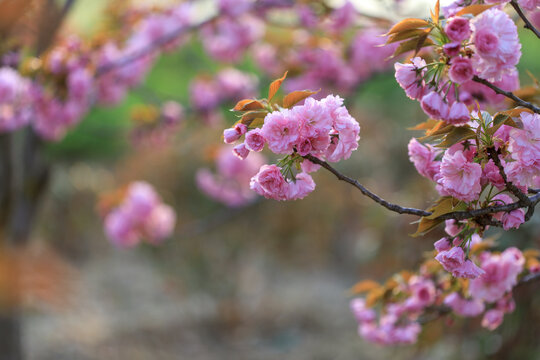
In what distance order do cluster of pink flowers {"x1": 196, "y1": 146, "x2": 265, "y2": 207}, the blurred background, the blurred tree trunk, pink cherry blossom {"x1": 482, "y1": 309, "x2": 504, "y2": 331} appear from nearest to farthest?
pink cherry blossom {"x1": 482, "y1": 309, "x2": 504, "y2": 331} < the blurred tree trunk < cluster of pink flowers {"x1": 196, "y1": 146, "x2": 265, "y2": 207} < the blurred background

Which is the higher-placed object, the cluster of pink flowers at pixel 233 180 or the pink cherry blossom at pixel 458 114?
the pink cherry blossom at pixel 458 114

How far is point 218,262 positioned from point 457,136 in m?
4.80

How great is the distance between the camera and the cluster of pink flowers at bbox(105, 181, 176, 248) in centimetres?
297

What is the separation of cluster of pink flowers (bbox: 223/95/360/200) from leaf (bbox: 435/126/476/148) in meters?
0.14

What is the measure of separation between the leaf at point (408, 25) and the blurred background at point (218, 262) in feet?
6.29

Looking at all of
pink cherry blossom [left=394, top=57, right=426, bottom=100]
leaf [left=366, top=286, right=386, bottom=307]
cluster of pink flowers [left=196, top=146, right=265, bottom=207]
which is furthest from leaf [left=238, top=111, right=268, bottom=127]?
cluster of pink flowers [left=196, top=146, right=265, bottom=207]

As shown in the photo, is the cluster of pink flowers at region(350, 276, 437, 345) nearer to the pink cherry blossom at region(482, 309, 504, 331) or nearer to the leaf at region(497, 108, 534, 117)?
the pink cherry blossom at region(482, 309, 504, 331)

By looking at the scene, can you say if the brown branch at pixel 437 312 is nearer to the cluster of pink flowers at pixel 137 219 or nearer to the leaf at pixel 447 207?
the leaf at pixel 447 207

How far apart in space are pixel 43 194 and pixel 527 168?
2.55 metres

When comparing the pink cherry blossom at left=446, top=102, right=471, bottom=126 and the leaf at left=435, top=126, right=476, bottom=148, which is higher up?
the pink cherry blossom at left=446, top=102, right=471, bottom=126

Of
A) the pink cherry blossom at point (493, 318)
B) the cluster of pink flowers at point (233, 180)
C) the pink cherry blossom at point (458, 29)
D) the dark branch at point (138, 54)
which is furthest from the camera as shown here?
the cluster of pink flowers at point (233, 180)

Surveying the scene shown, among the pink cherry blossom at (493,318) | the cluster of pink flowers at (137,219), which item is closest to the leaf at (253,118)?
the pink cherry blossom at (493,318)

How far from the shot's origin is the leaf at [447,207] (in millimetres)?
899

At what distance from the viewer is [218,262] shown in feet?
18.2
